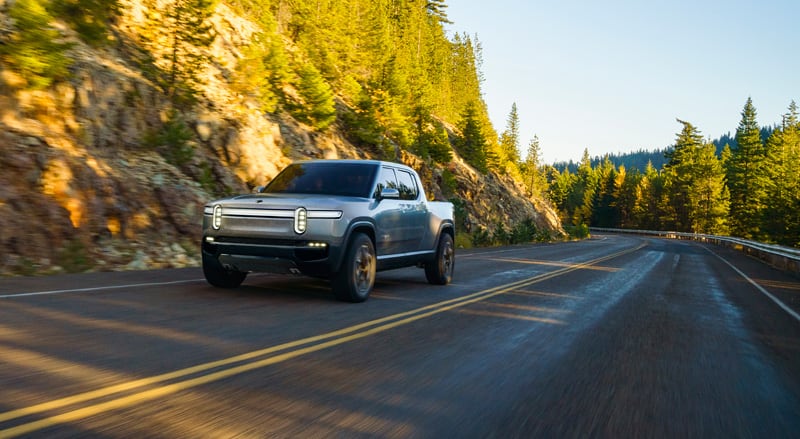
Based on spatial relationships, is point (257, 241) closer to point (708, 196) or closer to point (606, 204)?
point (708, 196)

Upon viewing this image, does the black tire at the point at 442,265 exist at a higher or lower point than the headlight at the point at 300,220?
lower

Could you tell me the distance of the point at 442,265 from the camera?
36.7 feet

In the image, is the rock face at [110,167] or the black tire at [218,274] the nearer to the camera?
the black tire at [218,274]

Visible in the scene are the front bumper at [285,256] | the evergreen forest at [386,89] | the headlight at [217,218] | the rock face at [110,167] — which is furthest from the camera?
the evergreen forest at [386,89]

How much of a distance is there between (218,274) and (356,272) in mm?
2111

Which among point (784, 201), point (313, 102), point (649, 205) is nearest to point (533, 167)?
point (649, 205)

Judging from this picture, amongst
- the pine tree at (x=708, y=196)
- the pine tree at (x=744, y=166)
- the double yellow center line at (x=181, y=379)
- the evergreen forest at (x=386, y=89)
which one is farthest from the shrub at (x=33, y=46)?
the pine tree at (x=708, y=196)

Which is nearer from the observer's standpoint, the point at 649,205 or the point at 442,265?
the point at 442,265

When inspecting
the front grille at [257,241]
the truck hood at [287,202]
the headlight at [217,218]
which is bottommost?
the front grille at [257,241]

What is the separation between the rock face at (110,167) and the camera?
10.7 meters

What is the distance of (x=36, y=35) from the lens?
471 inches

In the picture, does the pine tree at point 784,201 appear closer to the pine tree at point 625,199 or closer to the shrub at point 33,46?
the pine tree at point 625,199

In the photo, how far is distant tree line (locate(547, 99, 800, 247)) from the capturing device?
194 feet

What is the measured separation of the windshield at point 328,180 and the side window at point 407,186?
0.80m
